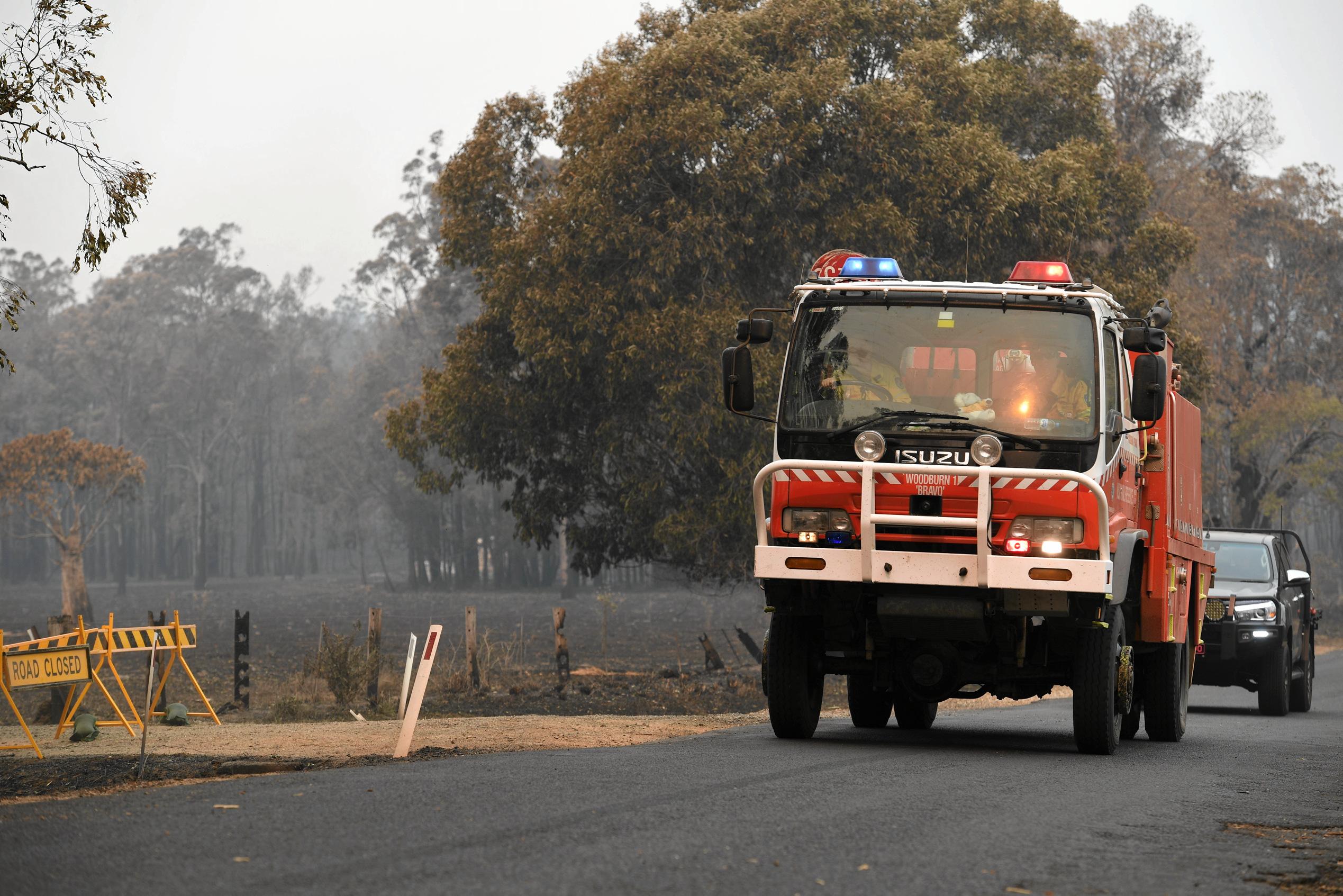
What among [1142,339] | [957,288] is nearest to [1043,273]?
[957,288]

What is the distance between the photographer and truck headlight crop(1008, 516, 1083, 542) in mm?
10203

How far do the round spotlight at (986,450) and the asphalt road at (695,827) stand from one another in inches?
80.2

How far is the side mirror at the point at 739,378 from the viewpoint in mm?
10977

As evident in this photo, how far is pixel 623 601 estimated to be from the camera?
68.8m

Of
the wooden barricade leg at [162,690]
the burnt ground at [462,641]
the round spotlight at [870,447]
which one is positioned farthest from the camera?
the burnt ground at [462,641]

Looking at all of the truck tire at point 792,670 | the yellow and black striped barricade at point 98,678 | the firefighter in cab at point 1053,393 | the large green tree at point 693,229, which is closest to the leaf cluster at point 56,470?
the large green tree at point 693,229

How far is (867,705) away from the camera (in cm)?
1370

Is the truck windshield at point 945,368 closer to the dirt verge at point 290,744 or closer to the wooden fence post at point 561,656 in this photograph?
the dirt verge at point 290,744

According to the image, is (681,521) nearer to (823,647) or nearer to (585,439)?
(585,439)

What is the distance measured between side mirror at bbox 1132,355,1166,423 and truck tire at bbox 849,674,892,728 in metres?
3.83

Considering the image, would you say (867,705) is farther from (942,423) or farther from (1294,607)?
→ (1294,607)

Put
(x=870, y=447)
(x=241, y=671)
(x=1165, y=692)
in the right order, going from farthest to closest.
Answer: (x=241, y=671) < (x=1165, y=692) < (x=870, y=447)

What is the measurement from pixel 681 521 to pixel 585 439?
263 cm

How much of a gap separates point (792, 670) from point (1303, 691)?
10.8 metres
